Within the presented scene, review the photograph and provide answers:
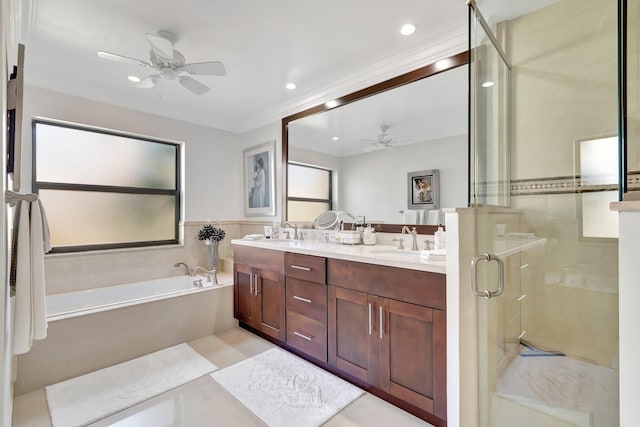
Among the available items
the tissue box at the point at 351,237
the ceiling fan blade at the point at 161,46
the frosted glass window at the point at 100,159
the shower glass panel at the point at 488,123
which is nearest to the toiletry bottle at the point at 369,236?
the tissue box at the point at 351,237

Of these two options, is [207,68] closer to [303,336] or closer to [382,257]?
[382,257]

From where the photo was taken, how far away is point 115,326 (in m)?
2.28

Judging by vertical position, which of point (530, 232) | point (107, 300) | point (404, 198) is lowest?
point (107, 300)

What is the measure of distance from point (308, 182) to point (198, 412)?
2148 mm

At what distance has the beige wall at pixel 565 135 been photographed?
4.56 ft

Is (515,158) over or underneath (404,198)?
over

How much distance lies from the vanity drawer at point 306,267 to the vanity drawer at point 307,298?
0.04 metres

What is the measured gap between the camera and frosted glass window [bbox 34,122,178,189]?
2758mm

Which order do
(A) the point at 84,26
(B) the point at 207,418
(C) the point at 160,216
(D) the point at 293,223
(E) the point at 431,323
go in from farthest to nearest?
(C) the point at 160,216 → (D) the point at 293,223 → (A) the point at 84,26 → (B) the point at 207,418 → (E) the point at 431,323

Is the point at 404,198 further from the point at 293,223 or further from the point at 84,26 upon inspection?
the point at 84,26

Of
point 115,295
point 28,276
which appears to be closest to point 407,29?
point 28,276

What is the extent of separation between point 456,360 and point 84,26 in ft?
9.90

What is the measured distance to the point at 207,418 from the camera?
1682 millimetres

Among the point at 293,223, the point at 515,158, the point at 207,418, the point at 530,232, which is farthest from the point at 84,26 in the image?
the point at 530,232
